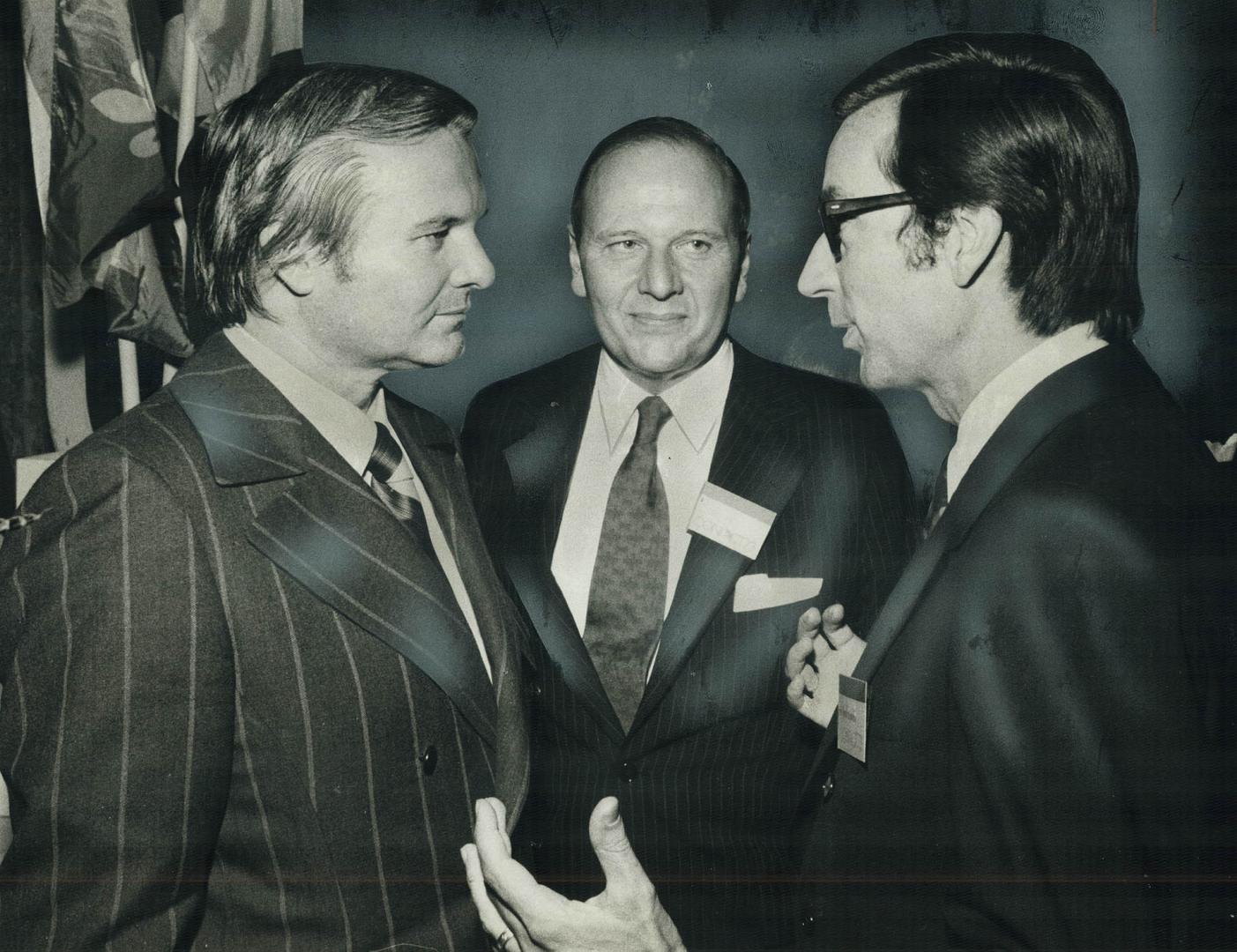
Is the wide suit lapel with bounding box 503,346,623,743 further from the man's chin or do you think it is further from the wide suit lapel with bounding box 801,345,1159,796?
the wide suit lapel with bounding box 801,345,1159,796

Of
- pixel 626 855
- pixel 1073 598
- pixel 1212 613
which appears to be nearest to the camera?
pixel 626 855

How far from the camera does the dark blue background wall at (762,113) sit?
2.18 metres

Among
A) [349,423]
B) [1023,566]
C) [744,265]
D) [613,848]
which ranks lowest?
[613,848]

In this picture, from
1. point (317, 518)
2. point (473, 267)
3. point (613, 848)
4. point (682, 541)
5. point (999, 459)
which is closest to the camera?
point (613, 848)

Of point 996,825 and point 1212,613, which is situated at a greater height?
point 1212,613

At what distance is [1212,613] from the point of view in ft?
6.95

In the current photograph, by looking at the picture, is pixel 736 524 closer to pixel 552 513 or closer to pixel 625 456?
pixel 625 456

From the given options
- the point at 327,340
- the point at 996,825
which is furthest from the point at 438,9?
the point at 996,825

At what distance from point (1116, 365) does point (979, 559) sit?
17.1 inches

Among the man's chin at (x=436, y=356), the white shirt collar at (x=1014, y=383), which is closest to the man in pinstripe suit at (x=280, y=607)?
the man's chin at (x=436, y=356)

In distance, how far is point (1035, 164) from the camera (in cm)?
202

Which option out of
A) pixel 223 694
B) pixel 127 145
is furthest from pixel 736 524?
pixel 127 145

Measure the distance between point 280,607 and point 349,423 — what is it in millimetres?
356

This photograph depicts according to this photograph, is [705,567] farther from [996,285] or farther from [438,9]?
[438,9]
